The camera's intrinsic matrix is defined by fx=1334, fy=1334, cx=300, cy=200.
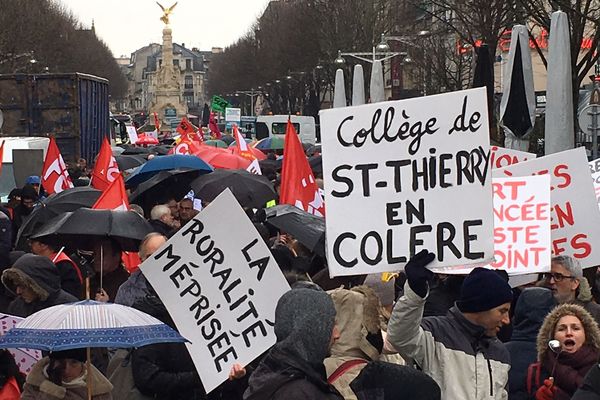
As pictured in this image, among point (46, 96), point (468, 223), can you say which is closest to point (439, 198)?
point (468, 223)

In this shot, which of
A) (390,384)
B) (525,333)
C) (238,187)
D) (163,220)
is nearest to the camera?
(390,384)

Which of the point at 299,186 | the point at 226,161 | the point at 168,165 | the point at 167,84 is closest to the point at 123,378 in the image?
the point at 299,186

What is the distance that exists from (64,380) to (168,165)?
8.58m

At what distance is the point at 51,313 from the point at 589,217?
3520 mm

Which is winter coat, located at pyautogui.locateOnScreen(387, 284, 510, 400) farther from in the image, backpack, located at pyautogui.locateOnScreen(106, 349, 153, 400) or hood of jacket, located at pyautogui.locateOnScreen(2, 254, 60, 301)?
hood of jacket, located at pyautogui.locateOnScreen(2, 254, 60, 301)

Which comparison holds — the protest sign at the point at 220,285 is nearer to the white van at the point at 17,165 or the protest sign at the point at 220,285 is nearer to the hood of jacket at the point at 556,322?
the hood of jacket at the point at 556,322

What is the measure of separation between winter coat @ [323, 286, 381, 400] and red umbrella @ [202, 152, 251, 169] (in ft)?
42.6

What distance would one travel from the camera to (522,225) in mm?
6965

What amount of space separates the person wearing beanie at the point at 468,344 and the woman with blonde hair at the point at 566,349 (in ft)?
1.56

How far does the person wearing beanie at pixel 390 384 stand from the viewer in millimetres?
4480

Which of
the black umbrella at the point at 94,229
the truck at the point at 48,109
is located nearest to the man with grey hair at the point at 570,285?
the black umbrella at the point at 94,229

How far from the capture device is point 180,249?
19.5ft

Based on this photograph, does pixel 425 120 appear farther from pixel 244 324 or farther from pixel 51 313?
pixel 51 313

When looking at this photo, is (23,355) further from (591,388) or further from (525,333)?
(591,388)
